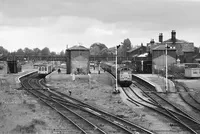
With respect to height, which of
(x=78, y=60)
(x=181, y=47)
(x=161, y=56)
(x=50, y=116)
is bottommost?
(x=50, y=116)

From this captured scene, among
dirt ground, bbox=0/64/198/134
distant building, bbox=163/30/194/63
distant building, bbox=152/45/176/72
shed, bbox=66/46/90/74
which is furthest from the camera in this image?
distant building, bbox=163/30/194/63

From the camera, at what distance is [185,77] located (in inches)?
1784

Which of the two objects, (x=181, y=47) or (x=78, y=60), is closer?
(x=78, y=60)

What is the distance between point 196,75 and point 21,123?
34.2 m

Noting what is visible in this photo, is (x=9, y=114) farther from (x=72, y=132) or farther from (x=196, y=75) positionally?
(x=196, y=75)

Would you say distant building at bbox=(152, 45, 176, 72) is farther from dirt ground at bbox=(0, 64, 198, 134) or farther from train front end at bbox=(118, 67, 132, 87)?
dirt ground at bbox=(0, 64, 198, 134)

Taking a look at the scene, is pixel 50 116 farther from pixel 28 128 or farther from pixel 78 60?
pixel 78 60

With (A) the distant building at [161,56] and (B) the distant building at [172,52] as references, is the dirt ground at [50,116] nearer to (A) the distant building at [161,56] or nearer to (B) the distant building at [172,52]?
(B) the distant building at [172,52]

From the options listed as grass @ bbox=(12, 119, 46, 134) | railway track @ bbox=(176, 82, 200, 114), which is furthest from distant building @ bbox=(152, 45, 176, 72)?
grass @ bbox=(12, 119, 46, 134)

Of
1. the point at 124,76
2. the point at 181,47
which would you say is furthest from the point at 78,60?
the point at 181,47

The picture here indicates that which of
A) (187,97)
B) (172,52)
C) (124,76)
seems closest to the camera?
(187,97)

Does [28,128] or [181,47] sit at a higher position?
[181,47]

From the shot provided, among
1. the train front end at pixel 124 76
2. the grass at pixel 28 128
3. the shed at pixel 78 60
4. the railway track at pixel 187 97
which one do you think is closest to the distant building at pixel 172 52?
the railway track at pixel 187 97

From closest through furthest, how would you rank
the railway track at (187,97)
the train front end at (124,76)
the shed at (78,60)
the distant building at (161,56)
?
the railway track at (187,97) → the train front end at (124,76) → the shed at (78,60) → the distant building at (161,56)
